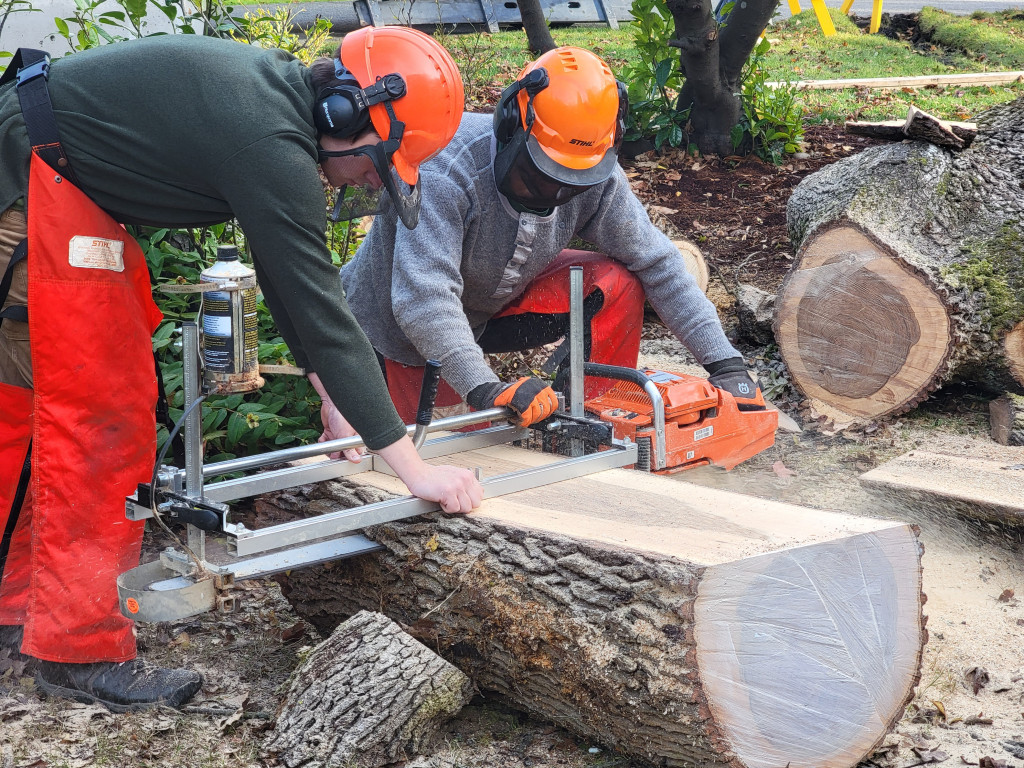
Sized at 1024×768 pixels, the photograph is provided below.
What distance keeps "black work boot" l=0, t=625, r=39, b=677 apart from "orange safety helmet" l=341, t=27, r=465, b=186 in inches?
74.1

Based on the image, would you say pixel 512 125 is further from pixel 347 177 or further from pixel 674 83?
pixel 674 83

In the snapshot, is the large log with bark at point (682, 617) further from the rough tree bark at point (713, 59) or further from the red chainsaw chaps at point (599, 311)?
the rough tree bark at point (713, 59)

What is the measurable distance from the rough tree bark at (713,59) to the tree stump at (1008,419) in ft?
12.9

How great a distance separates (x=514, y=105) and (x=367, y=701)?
1986 millimetres

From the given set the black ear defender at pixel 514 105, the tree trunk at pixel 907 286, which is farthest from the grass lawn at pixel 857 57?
the black ear defender at pixel 514 105

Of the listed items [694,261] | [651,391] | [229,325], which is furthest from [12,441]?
[694,261]

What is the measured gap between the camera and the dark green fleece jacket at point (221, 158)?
227 centimetres

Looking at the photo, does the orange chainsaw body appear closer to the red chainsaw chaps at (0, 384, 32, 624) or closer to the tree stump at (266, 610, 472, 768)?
the tree stump at (266, 610, 472, 768)

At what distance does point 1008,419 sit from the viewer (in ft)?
14.9

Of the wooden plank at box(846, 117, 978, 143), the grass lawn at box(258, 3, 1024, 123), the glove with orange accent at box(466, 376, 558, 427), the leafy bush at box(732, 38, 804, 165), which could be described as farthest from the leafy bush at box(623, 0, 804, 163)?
the glove with orange accent at box(466, 376, 558, 427)

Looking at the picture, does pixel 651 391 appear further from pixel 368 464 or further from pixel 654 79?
pixel 654 79

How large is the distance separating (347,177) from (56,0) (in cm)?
373

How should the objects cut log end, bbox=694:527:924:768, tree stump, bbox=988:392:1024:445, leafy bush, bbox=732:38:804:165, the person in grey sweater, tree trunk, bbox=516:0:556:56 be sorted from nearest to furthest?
cut log end, bbox=694:527:924:768
the person in grey sweater
tree stump, bbox=988:392:1024:445
leafy bush, bbox=732:38:804:165
tree trunk, bbox=516:0:556:56

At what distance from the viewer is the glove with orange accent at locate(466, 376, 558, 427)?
3.18 meters
